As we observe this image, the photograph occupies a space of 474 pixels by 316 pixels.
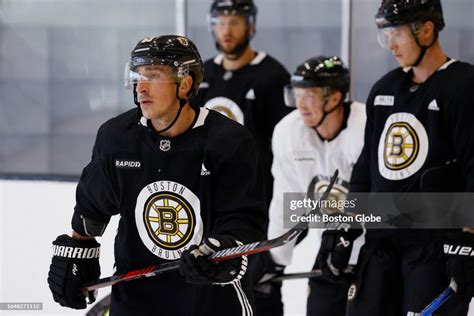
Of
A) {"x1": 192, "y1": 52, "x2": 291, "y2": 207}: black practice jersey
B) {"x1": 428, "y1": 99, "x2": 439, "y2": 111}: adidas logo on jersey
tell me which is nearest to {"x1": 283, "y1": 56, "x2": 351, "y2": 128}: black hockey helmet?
{"x1": 192, "y1": 52, "x2": 291, "y2": 207}: black practice jersey

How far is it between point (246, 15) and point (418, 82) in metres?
1.45

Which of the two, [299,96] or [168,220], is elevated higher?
[299,96]

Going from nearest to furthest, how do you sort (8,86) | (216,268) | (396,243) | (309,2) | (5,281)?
(216,268) → (396,243) → (5,281) → (309,2) → (8,86)

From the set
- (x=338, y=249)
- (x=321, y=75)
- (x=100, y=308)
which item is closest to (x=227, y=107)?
(x=321, y=75)

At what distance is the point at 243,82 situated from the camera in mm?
4141

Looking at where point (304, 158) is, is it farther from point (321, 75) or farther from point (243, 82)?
point (243, 82)

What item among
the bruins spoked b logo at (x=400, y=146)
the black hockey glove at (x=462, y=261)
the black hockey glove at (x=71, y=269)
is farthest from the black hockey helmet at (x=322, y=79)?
the black hockey glove at (x=71, y=269)

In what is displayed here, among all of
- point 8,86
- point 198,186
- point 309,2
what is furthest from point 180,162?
point 8,86

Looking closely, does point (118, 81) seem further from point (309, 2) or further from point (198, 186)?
point (198, 186)

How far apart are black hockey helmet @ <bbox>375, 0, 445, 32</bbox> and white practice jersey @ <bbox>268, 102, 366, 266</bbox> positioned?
0.66 m

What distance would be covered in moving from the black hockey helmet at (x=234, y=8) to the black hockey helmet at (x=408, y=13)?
4.30 ft

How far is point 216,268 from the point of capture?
2.40 meters

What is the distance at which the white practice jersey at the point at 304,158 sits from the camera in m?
3.66

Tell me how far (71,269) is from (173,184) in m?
0.40
